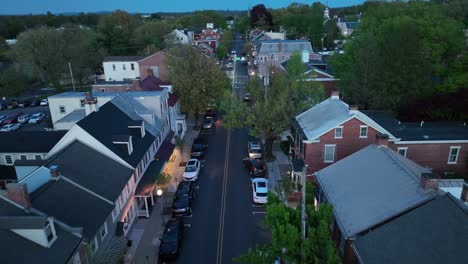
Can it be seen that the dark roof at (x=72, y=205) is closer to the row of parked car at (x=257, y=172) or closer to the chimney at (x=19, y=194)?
the chimney at (x=19, y=194)

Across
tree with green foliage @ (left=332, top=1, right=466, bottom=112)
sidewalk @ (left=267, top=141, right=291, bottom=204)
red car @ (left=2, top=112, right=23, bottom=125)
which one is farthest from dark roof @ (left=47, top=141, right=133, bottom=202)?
red car @ (left=2, top=112, right=23, bottom=125)

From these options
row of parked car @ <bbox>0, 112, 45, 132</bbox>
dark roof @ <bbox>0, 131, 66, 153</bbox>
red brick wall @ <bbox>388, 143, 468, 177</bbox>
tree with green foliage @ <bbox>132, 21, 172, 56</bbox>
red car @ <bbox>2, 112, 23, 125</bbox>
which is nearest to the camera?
red brick wall @ <bbox>388, 143, 468, 177</bbox>

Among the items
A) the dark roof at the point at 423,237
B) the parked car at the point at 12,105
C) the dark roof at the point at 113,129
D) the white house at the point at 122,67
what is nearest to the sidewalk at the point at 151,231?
the dark roof at the point at 113,129

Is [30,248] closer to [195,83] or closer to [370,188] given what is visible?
[370,188]

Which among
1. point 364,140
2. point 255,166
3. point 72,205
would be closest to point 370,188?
point 364,140

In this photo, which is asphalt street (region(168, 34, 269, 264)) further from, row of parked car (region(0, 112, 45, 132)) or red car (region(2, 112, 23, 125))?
red car (region(2, 112, 23, 125))

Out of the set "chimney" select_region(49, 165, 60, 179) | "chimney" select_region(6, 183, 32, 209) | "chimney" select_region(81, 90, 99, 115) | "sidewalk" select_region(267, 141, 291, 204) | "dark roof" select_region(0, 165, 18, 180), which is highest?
"chimney" select_region(81, 90, 99, 115)
